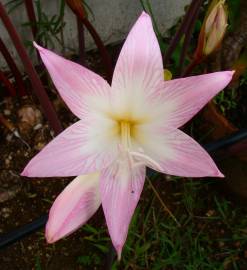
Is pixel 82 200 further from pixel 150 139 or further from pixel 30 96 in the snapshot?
pixel 30 96

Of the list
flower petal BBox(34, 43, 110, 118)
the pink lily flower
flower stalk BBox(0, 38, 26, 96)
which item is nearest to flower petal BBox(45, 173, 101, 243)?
the pink lily flower

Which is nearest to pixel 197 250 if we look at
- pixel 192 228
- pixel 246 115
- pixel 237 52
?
pixel 192 228

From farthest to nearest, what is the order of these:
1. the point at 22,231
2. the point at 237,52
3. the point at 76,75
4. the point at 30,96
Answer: the point at 30,96, the point at 237,52, the point at 22,231, the point at 76,75

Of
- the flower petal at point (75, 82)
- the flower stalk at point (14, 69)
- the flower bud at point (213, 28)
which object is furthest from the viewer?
the flower stalk at point (14, 69)

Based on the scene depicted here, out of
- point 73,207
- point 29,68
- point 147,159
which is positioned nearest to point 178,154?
point 147,159

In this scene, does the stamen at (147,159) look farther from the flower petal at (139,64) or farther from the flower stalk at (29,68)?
the flower stalk at (29,68)

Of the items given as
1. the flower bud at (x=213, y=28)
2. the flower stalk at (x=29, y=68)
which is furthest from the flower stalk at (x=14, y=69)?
the flower bud at (x=213, y=28)

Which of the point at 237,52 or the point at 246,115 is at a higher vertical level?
the point at 237,52
